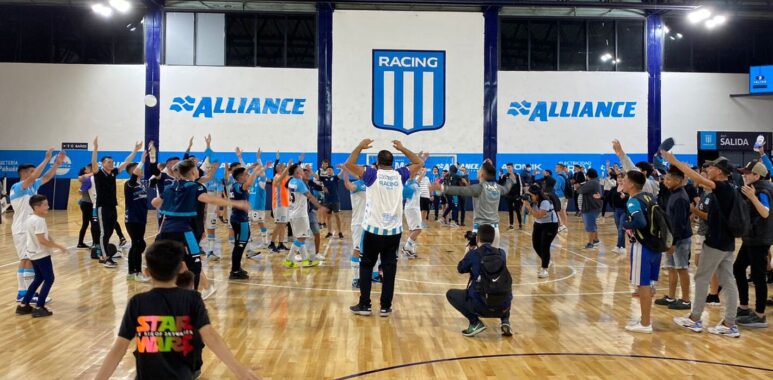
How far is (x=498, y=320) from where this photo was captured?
6621 mm

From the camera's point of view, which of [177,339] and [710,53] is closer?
[177,339]

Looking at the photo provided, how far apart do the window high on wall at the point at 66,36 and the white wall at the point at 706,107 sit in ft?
73.3

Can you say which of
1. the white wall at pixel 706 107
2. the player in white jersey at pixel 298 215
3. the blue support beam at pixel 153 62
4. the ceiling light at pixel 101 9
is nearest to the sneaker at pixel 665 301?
the player in white jersey at pixel 298 215

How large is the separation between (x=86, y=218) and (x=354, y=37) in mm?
14006

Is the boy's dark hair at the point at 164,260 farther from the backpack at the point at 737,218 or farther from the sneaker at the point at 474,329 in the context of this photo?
the backpack at the point at 737,218

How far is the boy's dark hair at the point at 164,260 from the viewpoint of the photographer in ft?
8.76

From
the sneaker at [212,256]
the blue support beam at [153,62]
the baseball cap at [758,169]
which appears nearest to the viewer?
the baseball cap at [758,169]

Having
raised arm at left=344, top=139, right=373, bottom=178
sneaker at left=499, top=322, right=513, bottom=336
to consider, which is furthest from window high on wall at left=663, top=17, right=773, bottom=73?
sneaker at left=499, top=322, right=513, bottom=336

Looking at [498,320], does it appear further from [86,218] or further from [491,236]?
[86,218]

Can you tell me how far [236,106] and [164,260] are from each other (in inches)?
844

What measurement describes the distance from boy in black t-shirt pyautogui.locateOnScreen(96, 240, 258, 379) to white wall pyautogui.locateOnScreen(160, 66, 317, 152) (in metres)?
20.8

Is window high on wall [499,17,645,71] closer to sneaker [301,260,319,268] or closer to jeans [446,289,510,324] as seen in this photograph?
sneaker [301,260,319,268]

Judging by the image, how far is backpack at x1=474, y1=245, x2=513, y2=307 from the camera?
5.73m

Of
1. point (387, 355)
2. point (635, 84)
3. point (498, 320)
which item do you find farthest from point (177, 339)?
point (635, 84)
